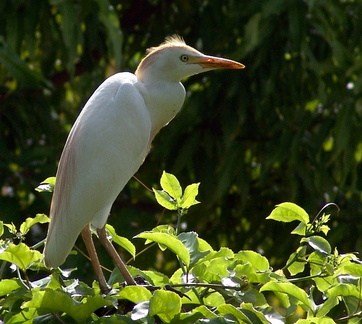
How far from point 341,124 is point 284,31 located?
439mm

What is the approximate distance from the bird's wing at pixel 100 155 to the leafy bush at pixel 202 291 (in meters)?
0.23

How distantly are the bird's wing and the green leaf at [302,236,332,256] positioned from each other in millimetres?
532

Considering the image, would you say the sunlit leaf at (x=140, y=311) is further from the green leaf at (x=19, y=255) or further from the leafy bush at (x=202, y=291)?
the green leaf at (x=19, y=255)

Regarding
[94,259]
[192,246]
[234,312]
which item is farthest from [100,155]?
[234,312]

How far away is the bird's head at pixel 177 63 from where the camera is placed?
224 cm

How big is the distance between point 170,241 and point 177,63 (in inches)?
28.4

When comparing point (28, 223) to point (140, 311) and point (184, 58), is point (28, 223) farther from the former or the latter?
point (184, 58)

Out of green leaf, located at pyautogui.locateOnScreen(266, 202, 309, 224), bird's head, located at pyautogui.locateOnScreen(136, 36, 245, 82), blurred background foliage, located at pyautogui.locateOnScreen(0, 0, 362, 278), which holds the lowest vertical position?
blurred background foliage, located at pyautogui.locateOnScreen(0, 0, 362, 278)

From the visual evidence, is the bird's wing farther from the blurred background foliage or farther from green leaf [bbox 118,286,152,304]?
the blurred background foliage

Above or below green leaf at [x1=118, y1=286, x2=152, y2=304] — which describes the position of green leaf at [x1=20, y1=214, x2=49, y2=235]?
above

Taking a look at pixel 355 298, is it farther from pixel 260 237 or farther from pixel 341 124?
pixel 260 237

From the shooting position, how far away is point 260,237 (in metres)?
3.94

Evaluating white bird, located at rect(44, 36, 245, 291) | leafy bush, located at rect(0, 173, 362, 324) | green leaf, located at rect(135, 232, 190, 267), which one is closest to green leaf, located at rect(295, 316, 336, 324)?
leafy bush, located at rect(0, 173, 362, 324)

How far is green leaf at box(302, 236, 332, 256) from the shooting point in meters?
1.66
